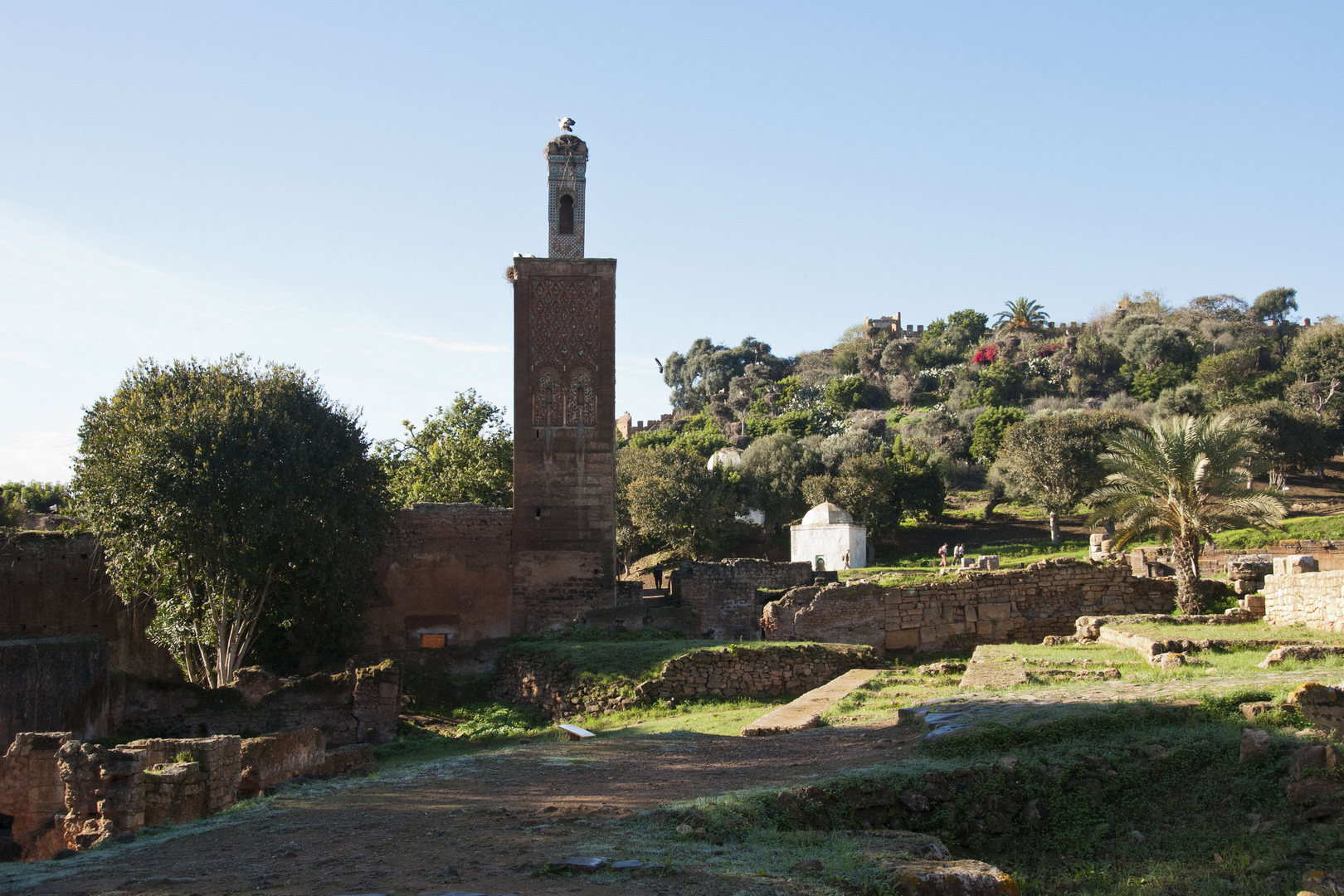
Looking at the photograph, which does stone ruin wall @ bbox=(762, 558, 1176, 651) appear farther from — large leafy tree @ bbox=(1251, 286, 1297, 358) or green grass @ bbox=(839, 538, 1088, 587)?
large leafy tree @ bbox=(1251, 286, 1297, 358)

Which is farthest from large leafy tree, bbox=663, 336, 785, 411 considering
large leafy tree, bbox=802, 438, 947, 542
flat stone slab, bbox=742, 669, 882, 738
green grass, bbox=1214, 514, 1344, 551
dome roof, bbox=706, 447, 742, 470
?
flat stone slab, bbox=742, 669, 882, 738

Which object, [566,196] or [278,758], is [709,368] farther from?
[278,758]

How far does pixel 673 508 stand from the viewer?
4509 cm

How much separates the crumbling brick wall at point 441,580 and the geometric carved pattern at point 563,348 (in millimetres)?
2698

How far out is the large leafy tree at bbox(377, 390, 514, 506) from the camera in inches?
1367

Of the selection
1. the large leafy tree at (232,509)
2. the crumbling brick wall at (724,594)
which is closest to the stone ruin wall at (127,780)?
the large leafy tree at (232,509)

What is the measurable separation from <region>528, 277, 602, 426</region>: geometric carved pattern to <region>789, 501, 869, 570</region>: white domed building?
1956cm

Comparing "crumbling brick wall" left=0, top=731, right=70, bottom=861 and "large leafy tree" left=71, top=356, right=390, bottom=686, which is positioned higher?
"large leafy tree" left=71, top=356, right=390, bottom=686

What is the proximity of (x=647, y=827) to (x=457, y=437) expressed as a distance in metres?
32.8

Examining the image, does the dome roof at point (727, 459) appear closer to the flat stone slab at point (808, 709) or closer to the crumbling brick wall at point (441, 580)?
the crumbling brick wall at point (441, 580)

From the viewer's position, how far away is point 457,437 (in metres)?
38.6

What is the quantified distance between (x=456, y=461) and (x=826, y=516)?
16.0 metres

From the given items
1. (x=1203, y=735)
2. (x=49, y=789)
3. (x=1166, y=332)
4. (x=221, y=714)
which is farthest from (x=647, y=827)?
(x=1166, y=332)

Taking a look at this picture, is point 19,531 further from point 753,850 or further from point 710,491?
point 710,491
